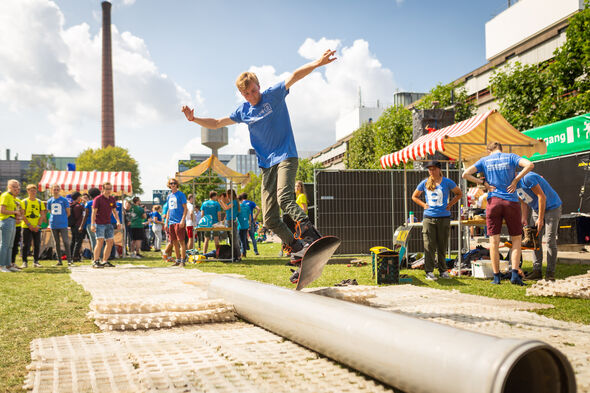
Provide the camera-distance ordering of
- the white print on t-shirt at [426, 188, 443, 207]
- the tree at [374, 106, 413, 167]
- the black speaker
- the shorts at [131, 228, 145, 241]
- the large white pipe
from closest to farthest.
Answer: the large white pipe
the white print on t-shirt at [426, 188, 443, 207]
the black speaker
the shorts at [131, 228, 145, 241]
the tree at [374, 106, 413, 167]

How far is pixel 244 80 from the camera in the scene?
4906mm

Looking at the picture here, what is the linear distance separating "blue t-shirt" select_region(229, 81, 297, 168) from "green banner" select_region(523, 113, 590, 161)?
924cm

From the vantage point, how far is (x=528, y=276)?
24.6ft

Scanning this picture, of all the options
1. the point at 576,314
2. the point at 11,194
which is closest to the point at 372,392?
the point at 576,314

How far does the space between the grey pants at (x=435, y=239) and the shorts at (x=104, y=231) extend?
24.3 ft

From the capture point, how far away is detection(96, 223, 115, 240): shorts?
438 inches

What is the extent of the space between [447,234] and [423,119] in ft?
16.5

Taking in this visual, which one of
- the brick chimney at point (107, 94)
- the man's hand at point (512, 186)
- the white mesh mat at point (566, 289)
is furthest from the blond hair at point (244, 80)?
the brick chimney at point (107, 94)

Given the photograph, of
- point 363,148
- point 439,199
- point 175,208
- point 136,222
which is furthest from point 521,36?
point 439,199

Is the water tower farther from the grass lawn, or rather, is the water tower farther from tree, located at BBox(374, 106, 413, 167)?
the grass lawn

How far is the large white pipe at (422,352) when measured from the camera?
1848 millimetres

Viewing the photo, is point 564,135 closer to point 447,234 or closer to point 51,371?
point 447,234

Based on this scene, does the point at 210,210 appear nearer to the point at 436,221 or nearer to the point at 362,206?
the point at 362,206

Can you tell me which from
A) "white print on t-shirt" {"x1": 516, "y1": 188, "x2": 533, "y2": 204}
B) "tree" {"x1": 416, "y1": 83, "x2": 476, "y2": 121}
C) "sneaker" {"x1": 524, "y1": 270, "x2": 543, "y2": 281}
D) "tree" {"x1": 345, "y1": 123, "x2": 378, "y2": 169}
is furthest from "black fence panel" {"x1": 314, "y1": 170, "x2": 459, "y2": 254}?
"tree" {"x1": 345, "y1": 123, "x2": 378, "y2": 169}
